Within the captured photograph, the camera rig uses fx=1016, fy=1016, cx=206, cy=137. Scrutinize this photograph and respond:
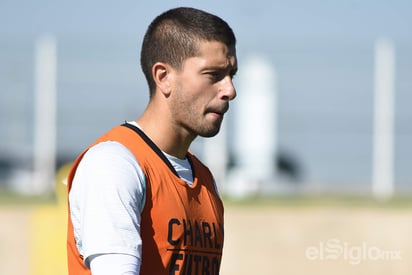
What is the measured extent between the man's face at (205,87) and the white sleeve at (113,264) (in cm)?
50

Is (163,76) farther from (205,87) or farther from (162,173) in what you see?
(162,173)

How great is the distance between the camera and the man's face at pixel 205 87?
2652 millimetres

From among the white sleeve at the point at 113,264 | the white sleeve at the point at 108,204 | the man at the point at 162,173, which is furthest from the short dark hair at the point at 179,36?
the white sleeve at the point at 113,264

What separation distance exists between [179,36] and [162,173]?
368 millimetres

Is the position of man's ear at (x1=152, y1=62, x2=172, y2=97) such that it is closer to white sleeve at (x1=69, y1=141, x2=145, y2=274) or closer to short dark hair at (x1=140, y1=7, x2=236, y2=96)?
short dark hair at (x1=140, y1=7, x2=236, y2=96)

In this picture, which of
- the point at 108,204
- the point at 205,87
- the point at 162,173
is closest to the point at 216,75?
the point at 205,87

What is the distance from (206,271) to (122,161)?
0.46 meters

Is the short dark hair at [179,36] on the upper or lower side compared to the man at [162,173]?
upper

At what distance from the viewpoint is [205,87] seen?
266 centimetres

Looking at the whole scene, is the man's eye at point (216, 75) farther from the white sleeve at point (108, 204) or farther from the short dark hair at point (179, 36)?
the white sleeve at point (108, 204)

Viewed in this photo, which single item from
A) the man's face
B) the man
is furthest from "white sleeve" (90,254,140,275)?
the man's face

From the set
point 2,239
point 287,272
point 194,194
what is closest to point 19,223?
point 2,239

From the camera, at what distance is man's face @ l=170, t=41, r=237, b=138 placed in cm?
265

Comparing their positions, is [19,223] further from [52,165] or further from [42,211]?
[52,165]
